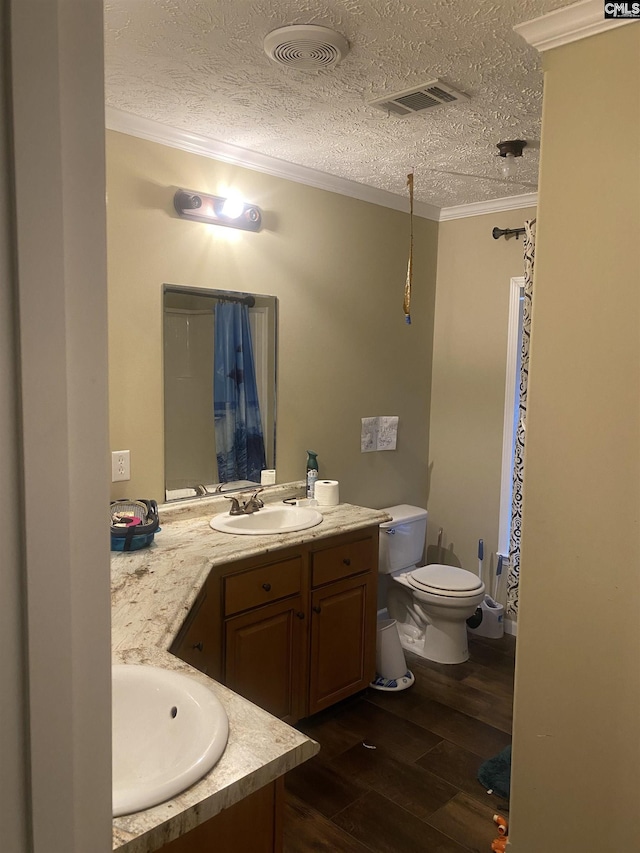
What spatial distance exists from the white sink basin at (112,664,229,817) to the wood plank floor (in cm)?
117

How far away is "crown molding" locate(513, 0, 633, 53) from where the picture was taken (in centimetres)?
167

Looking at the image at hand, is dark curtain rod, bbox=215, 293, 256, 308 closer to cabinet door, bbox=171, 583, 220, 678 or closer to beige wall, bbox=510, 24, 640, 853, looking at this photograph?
cabinet door, bbox=171, 583, 220, 678

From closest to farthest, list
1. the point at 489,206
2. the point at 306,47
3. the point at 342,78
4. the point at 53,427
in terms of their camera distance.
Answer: the point at 53,427 → the point at 306,47 → the point at 342,78 → the point at 489,206

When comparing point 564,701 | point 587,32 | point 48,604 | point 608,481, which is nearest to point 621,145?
point 587,32

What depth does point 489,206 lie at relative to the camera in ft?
12.4

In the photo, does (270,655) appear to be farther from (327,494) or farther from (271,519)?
(327,494)

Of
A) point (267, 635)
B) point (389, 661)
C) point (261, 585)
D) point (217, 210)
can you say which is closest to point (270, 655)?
point (267, 635)

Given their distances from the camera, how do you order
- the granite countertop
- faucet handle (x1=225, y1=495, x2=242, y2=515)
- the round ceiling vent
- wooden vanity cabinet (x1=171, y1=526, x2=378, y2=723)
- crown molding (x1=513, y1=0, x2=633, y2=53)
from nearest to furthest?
the granite countertop, crown molding (x1=513, y1=0, x2=633, y2=53), the round ceiling vent, wooden vanity cabinet (x1=171, y1=526, x2=378, y2=723), faucet handle (x1=225, y1=495, x2=242, y2=515)

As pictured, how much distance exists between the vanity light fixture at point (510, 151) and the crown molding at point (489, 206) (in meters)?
0.66

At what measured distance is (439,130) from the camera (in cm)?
258

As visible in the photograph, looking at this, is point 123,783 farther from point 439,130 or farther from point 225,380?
point 439,130

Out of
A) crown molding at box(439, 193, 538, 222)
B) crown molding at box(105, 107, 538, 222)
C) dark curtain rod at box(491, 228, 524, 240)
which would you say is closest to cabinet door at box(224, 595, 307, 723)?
crown molding at box(105, 107, 538, 222)

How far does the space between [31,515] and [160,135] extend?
250 centimetres

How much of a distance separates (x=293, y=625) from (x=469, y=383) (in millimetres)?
1985
